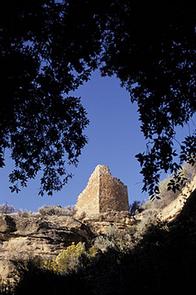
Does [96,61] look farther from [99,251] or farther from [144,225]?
[144,225]

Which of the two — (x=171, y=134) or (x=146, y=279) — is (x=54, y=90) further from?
Result: (x=146, y=279)

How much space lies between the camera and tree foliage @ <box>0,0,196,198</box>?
19.9ft

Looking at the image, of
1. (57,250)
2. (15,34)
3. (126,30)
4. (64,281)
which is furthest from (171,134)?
(57,250)

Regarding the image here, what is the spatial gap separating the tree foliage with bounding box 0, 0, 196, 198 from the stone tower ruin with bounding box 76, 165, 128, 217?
75.3 ft

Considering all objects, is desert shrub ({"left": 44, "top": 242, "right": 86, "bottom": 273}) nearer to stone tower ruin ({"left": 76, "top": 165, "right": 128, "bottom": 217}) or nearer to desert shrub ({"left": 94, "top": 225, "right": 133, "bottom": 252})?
desert shrub ({"left": 94, "top": 225, "right": 133, "bottom": 252})

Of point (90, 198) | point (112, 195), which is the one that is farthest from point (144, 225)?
point (90, 198)

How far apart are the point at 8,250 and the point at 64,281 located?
26.5 feet

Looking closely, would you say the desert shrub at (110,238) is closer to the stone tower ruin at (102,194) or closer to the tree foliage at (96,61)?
the tree foliage at (96,61)

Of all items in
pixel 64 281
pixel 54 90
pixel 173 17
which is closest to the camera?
pixel 173 17

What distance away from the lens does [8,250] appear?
655 inches

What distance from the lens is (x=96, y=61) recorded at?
7.32 metres

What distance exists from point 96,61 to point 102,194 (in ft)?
78.3

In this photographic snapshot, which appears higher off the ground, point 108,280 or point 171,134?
point 171,134

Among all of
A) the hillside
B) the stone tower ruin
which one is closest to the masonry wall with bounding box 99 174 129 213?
the stone tower ruin
